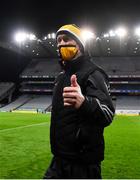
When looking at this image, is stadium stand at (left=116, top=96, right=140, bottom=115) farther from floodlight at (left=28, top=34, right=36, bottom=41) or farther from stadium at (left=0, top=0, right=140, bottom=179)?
floodlight at (left=28, top=34, right=36, bottom=41)

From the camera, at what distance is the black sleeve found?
2.69m

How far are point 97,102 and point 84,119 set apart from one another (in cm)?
22

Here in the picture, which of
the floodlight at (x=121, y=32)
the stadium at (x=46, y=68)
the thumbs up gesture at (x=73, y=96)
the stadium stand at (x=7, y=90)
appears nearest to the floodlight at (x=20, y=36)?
the stadium at (x=46, y=68)

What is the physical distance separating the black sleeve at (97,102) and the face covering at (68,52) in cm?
27

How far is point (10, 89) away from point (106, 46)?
20730mm

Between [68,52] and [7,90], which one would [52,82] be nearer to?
[7,90]

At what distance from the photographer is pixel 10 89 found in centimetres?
6738

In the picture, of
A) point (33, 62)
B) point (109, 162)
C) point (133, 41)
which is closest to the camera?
point (109, 162)

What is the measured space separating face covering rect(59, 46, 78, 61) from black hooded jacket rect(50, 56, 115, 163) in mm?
58

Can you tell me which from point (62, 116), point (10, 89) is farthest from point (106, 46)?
point (62, 116)

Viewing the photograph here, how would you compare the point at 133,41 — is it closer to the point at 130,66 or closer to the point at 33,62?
the point at 130,66

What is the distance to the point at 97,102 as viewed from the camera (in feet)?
9.02

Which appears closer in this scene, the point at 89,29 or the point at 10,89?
the point at 89,29

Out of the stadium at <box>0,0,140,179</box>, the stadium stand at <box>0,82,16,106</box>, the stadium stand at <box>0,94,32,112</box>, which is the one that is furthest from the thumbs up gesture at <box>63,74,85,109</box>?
the stadium stand at <box>0,82,16,106</box>
